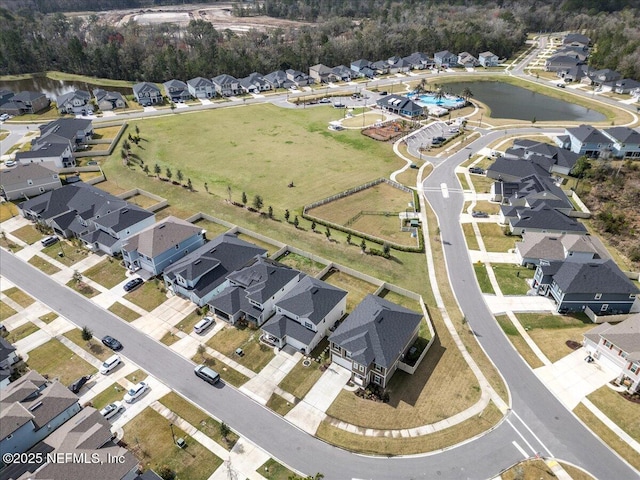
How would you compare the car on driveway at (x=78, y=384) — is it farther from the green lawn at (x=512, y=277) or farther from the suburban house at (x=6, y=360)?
the green lawn at (x=512, y=277)

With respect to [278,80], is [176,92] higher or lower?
lower

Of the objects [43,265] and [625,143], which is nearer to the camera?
[43,265]

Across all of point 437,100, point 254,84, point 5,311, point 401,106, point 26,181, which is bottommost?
point 5,311

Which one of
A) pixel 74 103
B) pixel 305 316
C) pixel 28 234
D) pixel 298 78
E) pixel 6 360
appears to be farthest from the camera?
pixel 298 78

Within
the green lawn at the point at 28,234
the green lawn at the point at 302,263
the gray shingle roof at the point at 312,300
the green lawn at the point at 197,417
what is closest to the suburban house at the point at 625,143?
the green lawn at the point at 302,263

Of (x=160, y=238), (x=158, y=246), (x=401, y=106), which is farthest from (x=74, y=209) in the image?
(x=401, y=106)

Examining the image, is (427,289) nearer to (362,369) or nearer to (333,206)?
(362,369)

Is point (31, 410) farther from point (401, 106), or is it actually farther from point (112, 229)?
point (401, 106)
